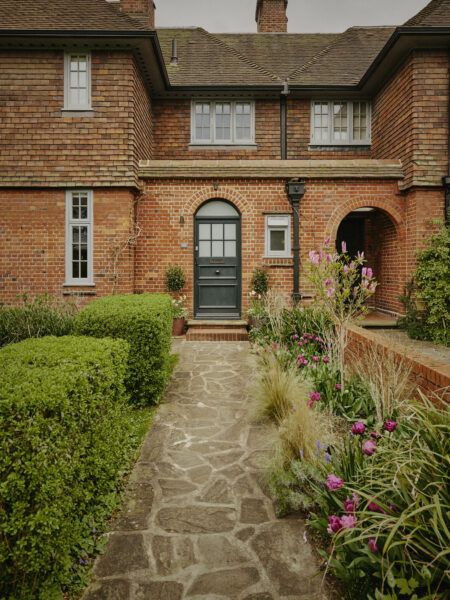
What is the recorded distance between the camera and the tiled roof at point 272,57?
11.8 meters

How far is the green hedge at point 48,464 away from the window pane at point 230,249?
7.49 metres

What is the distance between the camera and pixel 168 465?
3531 millimetres

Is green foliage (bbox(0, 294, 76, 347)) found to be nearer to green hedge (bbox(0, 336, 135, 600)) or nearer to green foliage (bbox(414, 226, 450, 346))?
green hedge (bbox(0, 336, 135, 600))

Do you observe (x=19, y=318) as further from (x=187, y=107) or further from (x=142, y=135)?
(x=187, y=107)

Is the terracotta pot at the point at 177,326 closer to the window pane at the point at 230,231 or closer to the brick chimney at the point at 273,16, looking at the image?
the window pane at the point at 230,231

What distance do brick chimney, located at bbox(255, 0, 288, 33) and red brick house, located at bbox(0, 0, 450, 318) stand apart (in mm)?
6900

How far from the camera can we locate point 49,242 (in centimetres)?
950

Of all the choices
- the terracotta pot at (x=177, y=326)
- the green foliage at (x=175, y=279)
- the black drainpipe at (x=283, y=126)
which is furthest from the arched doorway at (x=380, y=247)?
the terracotta pot at (x=177, y=326)

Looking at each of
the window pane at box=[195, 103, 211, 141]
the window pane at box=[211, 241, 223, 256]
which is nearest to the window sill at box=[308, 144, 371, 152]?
the window pane at box=[195, 103, 211, 141]

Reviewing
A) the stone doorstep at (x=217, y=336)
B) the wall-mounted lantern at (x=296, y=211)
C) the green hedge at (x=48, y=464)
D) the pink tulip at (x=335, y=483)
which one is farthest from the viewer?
the wall-mounted lantern at (x=296, y=211)

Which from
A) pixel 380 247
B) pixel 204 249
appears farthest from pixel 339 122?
pixel 204 249

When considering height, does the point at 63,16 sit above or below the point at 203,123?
Answer: above

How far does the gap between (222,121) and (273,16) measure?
7125 millimetres

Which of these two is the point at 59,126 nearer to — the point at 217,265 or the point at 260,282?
the point at 217,265
